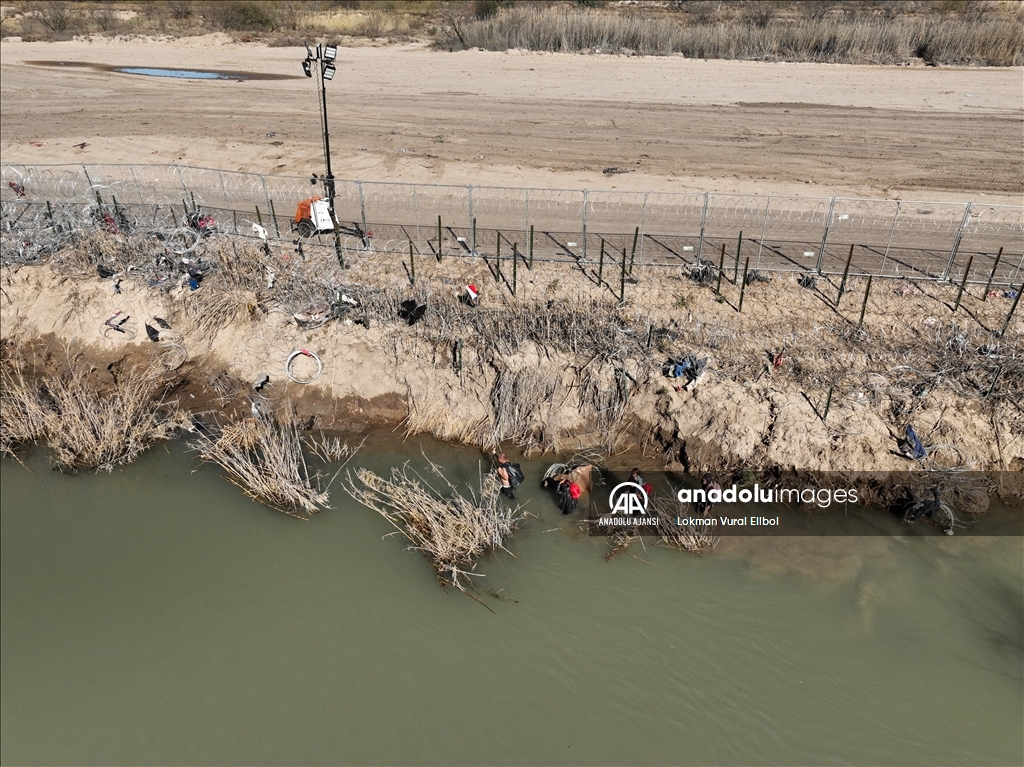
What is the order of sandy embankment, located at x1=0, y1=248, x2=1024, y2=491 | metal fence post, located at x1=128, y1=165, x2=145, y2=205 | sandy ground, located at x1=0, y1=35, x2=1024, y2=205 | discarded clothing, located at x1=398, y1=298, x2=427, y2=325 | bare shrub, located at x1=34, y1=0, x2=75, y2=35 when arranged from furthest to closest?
bare shrub, located at x1=34, y1=0, x2=75, y2=35
sandy ground, located at x1=0, y1=35, x2=1024, y2=205
metal fence post, located at x1=128, y1=165, x2=145, y2=205
discarded clothing, located at x1=398, y1=298, x2=427, y2=325
sandy embankment, located at x1=0, y1=248, x2=1024, y2=491

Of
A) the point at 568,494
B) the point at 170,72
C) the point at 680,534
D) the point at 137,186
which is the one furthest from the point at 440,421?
the point at 170,72

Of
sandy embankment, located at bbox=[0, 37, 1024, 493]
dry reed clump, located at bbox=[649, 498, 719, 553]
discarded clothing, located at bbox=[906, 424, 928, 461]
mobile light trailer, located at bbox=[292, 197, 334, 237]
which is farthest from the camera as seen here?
mobile light trailer, located at bbox=[292, 197, 334, 237]

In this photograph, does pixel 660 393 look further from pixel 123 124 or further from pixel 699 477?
pixel 123 124

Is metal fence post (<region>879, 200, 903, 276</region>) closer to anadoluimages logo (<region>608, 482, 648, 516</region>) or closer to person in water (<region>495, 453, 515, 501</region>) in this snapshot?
anadoluimages logo (<region>608, 482, 648, 516</region>)

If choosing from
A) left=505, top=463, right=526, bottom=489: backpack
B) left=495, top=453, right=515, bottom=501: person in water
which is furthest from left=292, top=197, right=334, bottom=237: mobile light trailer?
left=505, top=463, right=526, bottom=489: backpack

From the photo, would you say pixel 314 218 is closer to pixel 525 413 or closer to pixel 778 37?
pixel 525 413

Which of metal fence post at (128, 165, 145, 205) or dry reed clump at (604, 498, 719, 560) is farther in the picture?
metal fence post at (128, 165, 145, 205)

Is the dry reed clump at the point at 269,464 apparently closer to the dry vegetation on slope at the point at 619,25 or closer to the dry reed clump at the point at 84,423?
the dry reed clump at the point at 84,423
